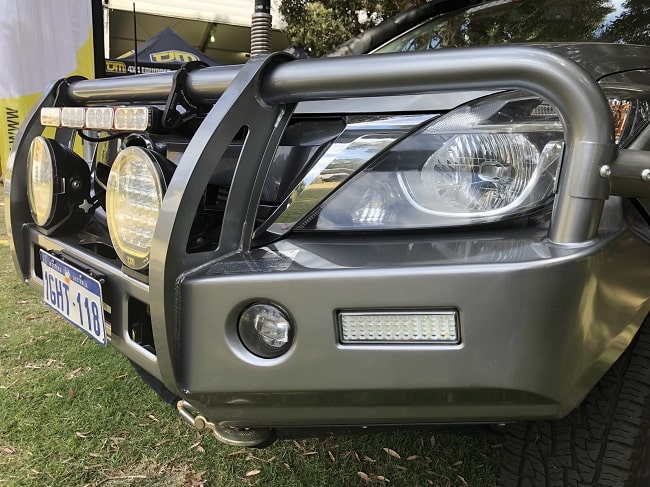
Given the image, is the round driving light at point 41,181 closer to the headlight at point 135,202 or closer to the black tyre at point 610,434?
the headlight at point 135,202

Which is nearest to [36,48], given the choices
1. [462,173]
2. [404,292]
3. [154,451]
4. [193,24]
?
[154,451]

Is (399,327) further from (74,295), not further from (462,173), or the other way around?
(74,295)

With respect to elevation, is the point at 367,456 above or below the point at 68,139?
below

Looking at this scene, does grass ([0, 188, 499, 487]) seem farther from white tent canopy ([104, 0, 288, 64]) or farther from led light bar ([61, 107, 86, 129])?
white tent canopy ([104, 0, 288, 64])

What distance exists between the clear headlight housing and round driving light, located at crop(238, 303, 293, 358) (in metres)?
0.30

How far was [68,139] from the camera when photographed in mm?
2359

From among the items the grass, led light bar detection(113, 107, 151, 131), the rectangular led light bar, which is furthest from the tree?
led light bar detection(113, 107, 151, 131)

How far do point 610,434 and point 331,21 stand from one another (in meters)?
8.24

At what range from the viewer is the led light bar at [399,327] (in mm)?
1117

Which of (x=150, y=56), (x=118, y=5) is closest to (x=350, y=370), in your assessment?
(x=150, y=56)

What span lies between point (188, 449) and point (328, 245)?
→ 1.33 meters

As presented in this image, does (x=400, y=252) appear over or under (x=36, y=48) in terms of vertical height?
under

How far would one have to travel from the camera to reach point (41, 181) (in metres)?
2.01

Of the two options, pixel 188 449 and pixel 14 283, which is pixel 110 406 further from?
pixel 14 283
